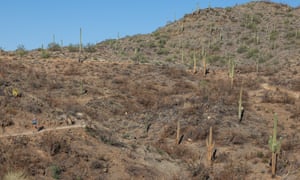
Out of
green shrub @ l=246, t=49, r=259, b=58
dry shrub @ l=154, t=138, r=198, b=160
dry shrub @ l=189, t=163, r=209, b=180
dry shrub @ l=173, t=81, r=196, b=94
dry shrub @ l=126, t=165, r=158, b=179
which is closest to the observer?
dry shrub @ l=126, t=165, r=158, b=179

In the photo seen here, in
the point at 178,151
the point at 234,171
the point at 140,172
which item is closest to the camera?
the point at 140,172

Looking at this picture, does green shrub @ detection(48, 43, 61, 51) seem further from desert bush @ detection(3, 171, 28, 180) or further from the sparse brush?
desert bush @ detection(3, 171, 28, 180)

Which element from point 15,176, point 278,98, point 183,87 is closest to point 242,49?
point 183,87

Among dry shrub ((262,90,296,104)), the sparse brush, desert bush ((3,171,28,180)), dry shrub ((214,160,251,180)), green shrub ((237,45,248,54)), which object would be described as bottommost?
dry shrub ((214,160,251,180))

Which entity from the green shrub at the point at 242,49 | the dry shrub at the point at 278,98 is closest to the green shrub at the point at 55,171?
the dry shrub at the point at 278,98

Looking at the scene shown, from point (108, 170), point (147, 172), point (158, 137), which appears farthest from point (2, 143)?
point (158, 137)

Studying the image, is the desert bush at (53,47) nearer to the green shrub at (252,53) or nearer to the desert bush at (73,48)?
the desert bush at (73,48)

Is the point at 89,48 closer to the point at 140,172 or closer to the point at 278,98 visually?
the point at 278,98

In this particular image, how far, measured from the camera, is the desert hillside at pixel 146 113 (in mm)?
13703

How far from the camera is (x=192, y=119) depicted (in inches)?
829

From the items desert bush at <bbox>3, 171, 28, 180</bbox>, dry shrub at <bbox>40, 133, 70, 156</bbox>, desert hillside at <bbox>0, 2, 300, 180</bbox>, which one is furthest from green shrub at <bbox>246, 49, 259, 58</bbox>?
desert bush at <bbox>3, 171, 28, 180</bbox>

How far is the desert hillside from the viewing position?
13.7 meters

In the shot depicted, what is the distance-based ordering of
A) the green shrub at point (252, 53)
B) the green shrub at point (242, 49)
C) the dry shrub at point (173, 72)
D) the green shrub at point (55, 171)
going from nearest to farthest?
the green shrub at point (55, 171) → the dry shrub at point (173, 72) → the green shrub at point (252, 53) → the green shrub at point (242, 49)

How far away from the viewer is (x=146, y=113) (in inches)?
914
